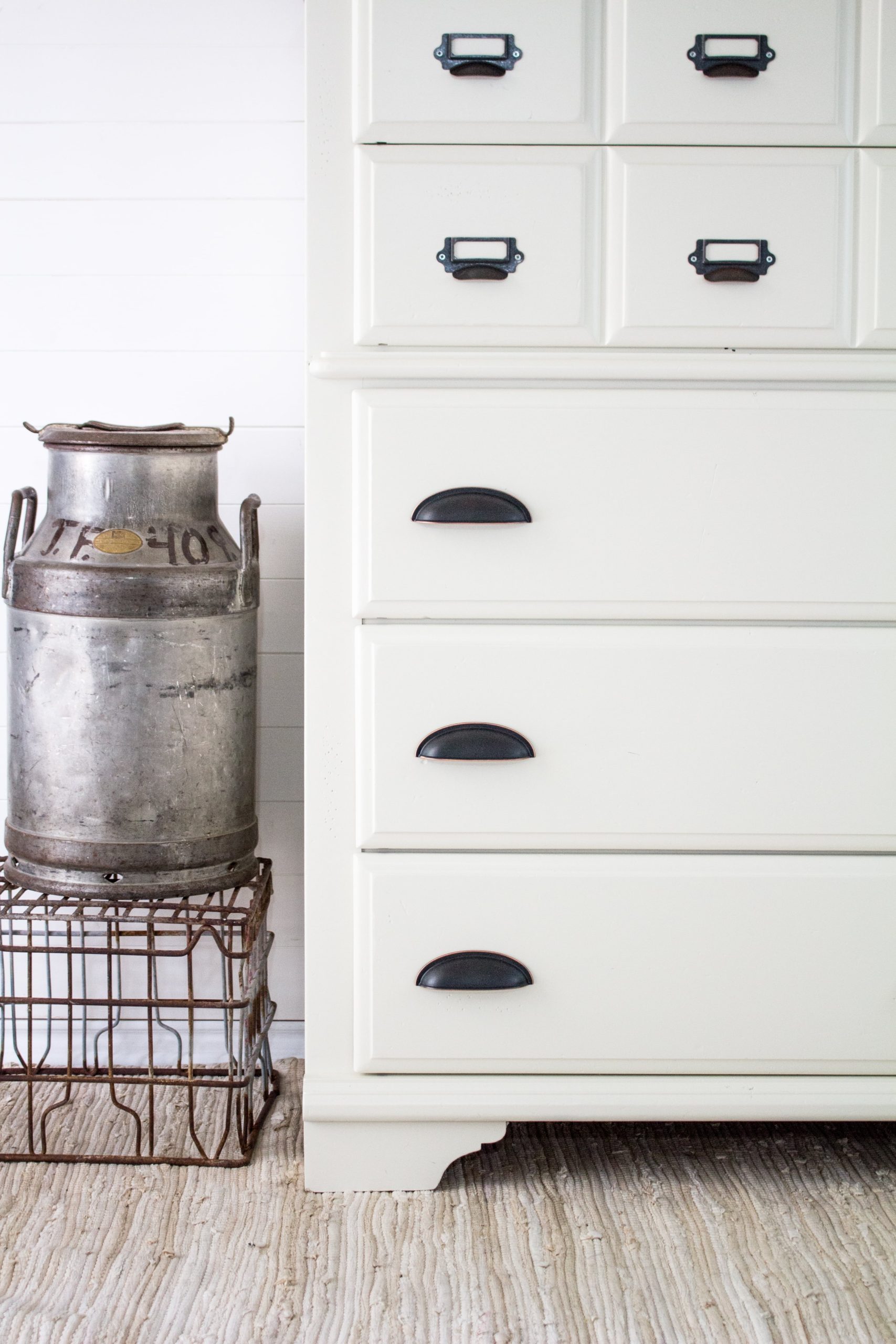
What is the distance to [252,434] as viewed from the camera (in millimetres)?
1857

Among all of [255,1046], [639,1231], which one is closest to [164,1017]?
[255,1046]

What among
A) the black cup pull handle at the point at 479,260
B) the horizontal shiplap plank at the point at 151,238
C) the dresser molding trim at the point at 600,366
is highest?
the horizontal shiplap plank at the point at 151,238

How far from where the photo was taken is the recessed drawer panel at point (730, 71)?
134cm

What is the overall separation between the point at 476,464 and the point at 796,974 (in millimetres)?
724

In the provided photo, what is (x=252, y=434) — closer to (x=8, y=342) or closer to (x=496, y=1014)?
(x=8, y=342)

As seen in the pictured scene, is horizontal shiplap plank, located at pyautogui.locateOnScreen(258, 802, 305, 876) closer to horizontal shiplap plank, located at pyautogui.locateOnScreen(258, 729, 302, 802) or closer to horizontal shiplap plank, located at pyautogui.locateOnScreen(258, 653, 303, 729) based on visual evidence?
horizontal shiplap plank, located at pyautogui.locateOnScreen(258, 729, 302, 802)

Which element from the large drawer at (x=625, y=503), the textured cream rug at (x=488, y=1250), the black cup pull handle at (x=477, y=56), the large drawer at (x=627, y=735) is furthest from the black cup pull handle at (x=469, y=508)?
the textured cream rug at (x=488, y=1250)

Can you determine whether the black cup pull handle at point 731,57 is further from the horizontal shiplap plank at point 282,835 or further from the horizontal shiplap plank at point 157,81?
the horizontal shiplap plank at point 282,835

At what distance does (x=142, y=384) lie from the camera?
1847mm

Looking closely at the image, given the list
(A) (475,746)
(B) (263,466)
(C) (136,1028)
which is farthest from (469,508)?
(C) (136,1028)

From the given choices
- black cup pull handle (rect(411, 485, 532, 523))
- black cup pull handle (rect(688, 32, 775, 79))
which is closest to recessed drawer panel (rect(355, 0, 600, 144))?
black cup pull handle (rect(688, 32, 775, 79))

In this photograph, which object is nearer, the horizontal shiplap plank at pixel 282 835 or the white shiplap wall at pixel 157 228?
the white shiplap wall at pixel 157 228

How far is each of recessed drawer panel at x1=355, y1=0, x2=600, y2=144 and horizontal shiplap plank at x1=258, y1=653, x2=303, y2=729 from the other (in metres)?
0.82

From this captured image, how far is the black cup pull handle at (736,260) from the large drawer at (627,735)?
0.41 metres
